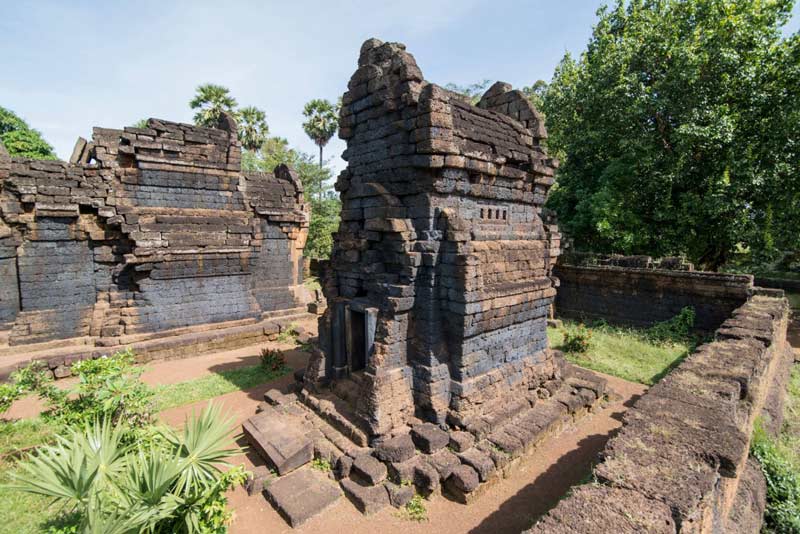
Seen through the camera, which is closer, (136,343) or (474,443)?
(474,443)

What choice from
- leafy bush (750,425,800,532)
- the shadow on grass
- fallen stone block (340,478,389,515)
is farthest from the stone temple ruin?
leafy bush (750,425,800,532)

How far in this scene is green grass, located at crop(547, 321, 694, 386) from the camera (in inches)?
367

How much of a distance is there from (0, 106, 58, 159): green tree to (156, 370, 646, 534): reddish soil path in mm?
34259

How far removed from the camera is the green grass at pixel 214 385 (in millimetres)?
7822

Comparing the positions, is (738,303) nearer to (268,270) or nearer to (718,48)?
(718,48)

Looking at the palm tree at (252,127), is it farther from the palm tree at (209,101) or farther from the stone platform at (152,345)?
the stone platform at (152,345)

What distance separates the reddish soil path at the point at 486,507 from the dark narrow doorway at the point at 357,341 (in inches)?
86.1

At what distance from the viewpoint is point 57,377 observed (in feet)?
29.2

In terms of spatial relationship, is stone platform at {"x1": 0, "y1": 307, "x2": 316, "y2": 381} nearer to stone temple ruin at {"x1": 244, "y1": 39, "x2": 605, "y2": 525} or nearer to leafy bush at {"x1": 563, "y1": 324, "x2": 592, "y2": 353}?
stone temple ruin at {"x1": 244, "y1": 39, "x2": 605, "y2": 525}

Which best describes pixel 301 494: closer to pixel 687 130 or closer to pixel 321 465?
pixel 321 465

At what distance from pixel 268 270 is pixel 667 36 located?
56.5ft

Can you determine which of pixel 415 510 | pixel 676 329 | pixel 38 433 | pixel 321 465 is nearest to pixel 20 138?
pixel 38 433

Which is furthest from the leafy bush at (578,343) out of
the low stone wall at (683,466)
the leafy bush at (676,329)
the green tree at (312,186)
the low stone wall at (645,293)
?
the green tree at (312,186)

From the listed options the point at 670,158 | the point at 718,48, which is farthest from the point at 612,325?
the point at 718,48
